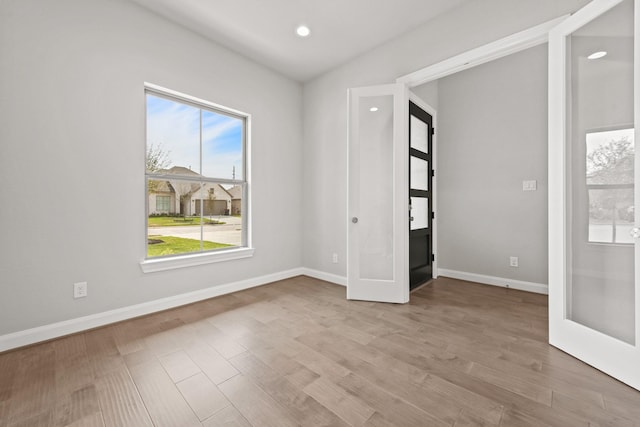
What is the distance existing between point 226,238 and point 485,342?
3.00 metres

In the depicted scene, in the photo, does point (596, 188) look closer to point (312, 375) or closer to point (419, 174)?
point (419, 174)

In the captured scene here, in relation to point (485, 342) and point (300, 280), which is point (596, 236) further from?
point (300, 280)

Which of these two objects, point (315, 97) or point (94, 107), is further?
point (315, 97)

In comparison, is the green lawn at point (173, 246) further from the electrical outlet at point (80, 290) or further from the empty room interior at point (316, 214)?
the electrical outlet at point (80, 290)

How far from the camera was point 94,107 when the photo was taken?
238 cm

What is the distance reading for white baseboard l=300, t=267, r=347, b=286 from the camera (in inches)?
147

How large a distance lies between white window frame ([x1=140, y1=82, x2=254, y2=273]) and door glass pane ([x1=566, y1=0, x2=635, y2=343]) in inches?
129

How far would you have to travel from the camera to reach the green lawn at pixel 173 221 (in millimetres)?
2891

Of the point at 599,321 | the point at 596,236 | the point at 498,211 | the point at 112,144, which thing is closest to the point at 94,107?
the point at 112,144

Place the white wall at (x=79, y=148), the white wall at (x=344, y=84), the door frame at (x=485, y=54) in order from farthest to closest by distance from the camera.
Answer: the white wall at (x=344, y=84) < the door frame at (x=485, y=54) < the white wall at (x=79, y=148)

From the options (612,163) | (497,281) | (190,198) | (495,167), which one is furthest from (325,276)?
(612,163)

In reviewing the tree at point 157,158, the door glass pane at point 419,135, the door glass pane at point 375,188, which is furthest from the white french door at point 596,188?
the tree at point 157,158

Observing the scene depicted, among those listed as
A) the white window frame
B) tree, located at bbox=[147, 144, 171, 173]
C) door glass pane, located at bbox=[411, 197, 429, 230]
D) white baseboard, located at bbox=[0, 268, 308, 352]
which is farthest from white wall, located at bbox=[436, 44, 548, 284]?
tree, located at bbox=[147, 144, 171, 173]

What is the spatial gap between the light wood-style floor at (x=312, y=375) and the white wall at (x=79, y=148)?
1.45ft
